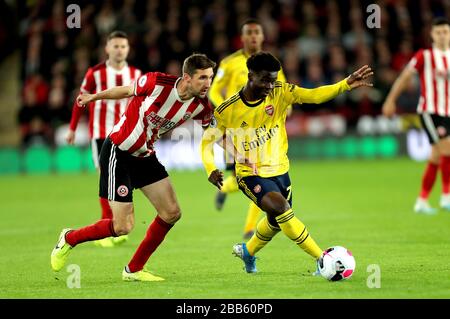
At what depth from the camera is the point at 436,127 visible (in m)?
11.9

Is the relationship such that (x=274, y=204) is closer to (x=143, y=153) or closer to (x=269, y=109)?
(x=269, y=109)

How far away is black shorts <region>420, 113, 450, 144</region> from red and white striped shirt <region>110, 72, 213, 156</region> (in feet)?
16.9

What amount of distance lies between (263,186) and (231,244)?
2.37 metres

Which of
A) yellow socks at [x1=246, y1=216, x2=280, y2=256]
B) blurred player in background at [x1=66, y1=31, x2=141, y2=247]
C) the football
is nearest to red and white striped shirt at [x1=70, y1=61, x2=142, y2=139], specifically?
blurred player in background at [x1=66, y1=31, x2=141, y2=247]

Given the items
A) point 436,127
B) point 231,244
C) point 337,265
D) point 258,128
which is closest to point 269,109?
point 258,128

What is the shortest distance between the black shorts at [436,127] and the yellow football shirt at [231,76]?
2827 mm

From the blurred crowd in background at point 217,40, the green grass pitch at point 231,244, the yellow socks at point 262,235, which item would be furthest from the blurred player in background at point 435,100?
the blurred crowd in background at point 217,40

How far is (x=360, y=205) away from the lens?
13.0 m

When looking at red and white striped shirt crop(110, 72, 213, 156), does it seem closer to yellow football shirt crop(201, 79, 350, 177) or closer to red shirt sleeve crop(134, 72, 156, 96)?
red shirt sleeve crop(134, 72, 156, 96)

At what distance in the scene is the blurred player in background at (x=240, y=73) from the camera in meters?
10.0

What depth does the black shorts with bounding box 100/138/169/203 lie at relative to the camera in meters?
7.55
